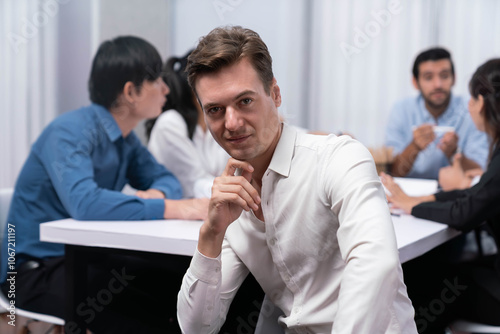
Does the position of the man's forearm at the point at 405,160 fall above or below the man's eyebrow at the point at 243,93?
below

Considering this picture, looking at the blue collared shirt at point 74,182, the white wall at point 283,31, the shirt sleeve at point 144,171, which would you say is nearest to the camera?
the blue collared shirt at point 74,182

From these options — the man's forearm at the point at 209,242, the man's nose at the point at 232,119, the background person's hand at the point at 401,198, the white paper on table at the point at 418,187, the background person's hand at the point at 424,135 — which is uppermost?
the man's nose at the point at 232,119

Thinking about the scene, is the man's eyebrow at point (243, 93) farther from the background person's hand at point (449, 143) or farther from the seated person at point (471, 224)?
the background person's hand at point (449, 143)

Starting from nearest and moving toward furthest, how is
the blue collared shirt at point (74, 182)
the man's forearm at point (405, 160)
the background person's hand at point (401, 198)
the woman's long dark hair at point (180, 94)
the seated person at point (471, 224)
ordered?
the seated person at point (471, 224)
the blue collared shirt at point (74, 182)
the background person's hand at point (401, 198)
the woman's long dark hair at point (180, 94)
the man's forearm at point (405, 160)

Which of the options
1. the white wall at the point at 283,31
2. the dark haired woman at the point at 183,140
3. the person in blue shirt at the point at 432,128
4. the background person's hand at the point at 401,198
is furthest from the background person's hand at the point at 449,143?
the white wall at the point at 283,31

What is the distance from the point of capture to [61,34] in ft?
12.4

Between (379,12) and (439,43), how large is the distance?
56cm

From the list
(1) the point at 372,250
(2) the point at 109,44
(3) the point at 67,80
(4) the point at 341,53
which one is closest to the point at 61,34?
(3) the point at 67,80

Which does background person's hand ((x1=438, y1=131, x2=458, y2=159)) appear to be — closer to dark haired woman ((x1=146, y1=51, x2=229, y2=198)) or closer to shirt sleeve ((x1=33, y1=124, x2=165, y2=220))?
dark haired woman ((x1=146, y1=51, x2=229, y2=198))

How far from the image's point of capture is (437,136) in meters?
3.10

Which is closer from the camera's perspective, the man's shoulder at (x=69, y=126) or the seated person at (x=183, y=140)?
the man's shoulder at (x=69, y=126)

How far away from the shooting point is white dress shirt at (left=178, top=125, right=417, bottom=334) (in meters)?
0.86

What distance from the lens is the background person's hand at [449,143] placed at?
2.94 metres

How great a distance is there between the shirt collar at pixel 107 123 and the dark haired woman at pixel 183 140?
0.62m
